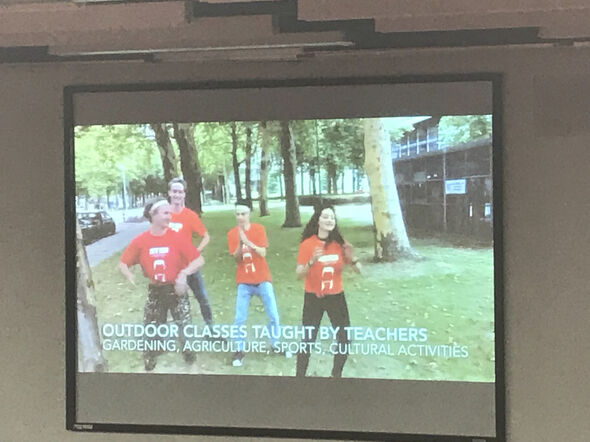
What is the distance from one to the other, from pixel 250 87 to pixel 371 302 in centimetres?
87

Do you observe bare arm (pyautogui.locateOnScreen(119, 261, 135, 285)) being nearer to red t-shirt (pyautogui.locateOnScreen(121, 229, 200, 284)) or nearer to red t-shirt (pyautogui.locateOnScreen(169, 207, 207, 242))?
red t-shirt (pyautogui.locateOnScreen(121, 229, 200, 284))

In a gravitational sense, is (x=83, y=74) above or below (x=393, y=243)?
above

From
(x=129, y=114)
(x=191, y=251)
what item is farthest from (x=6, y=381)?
(x=129, y=114)

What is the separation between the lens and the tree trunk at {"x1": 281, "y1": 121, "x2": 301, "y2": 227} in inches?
92.2

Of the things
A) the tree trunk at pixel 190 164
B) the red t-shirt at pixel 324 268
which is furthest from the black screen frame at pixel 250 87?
the red t-shirt at pixel 324 268

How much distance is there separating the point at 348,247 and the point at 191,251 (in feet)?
1.85

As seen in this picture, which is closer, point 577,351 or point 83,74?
point 577,351

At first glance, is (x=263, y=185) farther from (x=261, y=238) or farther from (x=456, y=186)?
(x=456, y=186)

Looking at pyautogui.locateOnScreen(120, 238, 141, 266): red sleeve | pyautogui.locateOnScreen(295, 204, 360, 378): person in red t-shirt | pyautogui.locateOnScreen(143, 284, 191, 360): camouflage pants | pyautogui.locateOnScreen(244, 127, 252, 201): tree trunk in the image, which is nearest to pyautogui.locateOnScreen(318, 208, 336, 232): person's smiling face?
pyautogui.locateOnScreen(295, 204, 360, 378): person in red t-shirt

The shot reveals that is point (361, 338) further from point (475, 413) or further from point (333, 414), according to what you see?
point (475, 413)

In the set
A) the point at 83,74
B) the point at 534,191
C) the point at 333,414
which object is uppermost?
the point at 83,74

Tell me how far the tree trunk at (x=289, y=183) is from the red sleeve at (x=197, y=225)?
0.30 m

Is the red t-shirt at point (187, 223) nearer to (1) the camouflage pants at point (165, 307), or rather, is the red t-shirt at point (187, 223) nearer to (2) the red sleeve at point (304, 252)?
(1) the camouflage pants at point (165, 307)

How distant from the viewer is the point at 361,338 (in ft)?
7.59
